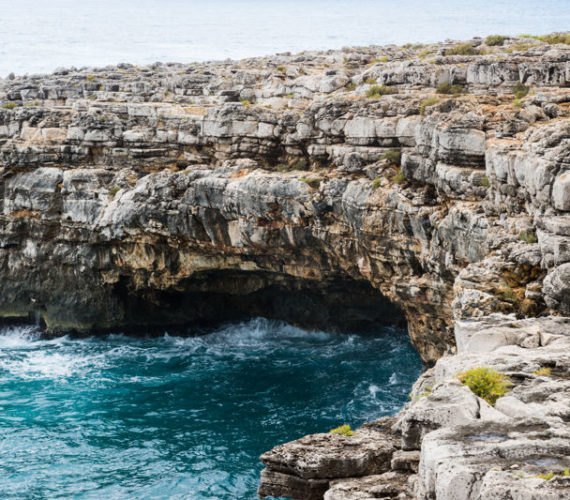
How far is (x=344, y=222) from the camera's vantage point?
39.9 m

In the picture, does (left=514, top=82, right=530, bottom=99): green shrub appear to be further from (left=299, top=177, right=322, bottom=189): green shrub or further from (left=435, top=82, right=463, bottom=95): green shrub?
(left=299, top=177, right=322, bottom=189): green shrub

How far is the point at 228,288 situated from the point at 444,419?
40325 mm

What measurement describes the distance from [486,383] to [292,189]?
85.3ft

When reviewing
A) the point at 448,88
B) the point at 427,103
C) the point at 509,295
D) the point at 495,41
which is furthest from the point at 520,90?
the point at 509,295

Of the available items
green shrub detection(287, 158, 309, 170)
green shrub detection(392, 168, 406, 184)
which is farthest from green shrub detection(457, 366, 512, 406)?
green shrub detection(287, 158, 309, 170)

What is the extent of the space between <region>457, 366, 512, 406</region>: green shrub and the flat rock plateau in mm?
303

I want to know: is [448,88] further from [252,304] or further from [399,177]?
[252,304]

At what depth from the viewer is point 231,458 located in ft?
120

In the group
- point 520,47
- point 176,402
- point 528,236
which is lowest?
point 176,402

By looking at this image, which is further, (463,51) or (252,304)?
(252,304)

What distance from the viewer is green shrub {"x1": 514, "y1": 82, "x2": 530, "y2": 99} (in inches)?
1404

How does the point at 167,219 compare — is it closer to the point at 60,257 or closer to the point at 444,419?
the point at 60,257

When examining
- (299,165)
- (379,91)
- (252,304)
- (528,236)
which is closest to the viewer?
(528,236)

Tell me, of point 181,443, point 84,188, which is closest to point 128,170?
point 84,188
